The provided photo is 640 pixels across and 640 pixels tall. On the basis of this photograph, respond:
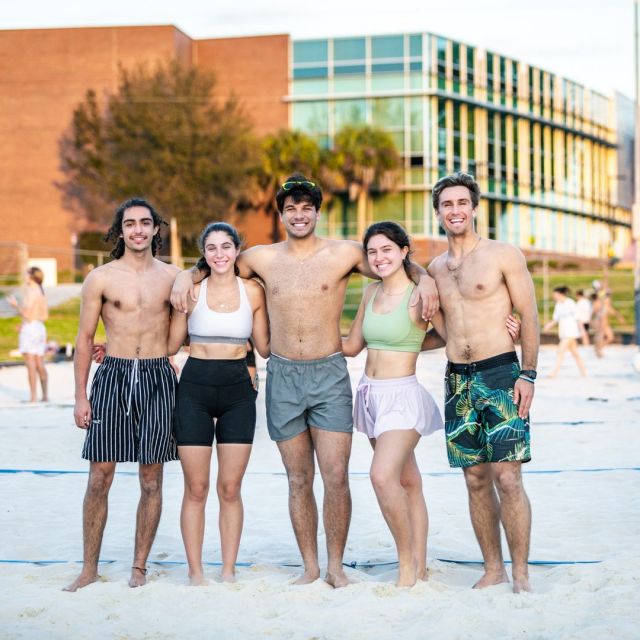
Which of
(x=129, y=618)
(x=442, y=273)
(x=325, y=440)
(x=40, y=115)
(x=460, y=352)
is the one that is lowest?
(x=129, y=618)

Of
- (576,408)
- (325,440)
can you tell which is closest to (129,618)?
(325,440)

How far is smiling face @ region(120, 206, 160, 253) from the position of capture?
5875 millimetres

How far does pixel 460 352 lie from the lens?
18.6 ft

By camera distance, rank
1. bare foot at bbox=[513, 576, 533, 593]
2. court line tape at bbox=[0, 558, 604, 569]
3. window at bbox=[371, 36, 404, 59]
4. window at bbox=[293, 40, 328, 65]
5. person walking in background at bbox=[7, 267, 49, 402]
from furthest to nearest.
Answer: window at bbox=[293, 40, 328, 65] → window at bbox=[371, 36, 404, 59] → person walking in background at bbox=[7, 267, 49, 402] → court line tape at bbox=[0, 558, 604, 569] → bare foot at bbox=[513, 576, 533, 593]

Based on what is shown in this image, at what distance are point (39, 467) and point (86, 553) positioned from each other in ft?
12.6

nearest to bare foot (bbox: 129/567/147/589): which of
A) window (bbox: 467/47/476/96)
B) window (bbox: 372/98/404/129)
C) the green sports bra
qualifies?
the green sports bra

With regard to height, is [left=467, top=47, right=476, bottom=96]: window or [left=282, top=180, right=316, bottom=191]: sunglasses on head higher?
[left=467, top=47, right=476, bottom=96]: window

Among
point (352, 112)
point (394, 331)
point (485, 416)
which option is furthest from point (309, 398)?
point (352, 112)

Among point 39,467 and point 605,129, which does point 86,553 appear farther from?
point 605,129

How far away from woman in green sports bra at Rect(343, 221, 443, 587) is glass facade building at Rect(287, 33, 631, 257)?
41415 mm

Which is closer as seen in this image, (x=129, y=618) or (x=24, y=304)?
(x=129, y=618)

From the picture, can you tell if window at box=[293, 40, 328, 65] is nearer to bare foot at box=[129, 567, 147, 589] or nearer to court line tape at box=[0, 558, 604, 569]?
court line tape at box=[0, 558, 604, 569]

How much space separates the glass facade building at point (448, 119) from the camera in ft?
154

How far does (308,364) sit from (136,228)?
1166mm
